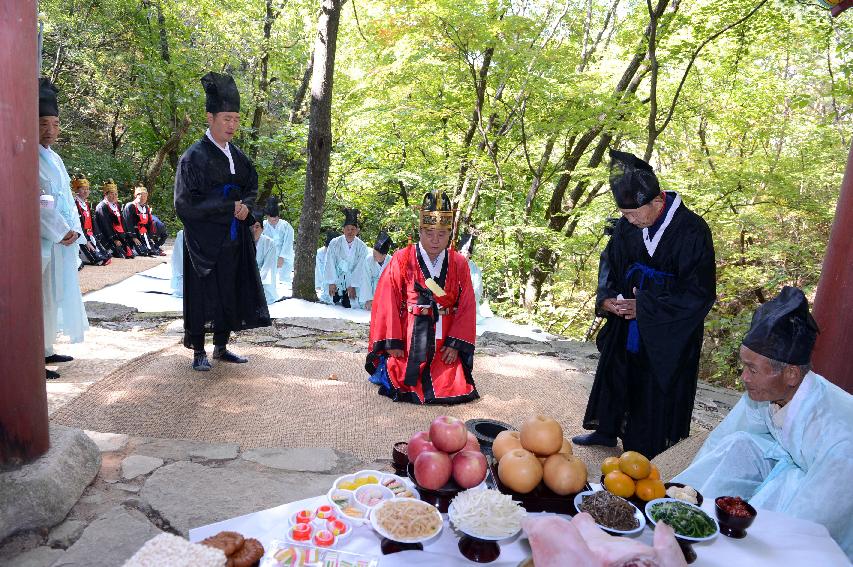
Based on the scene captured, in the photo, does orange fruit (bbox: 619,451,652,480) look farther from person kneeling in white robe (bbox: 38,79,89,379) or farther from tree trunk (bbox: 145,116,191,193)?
tree trunk (bbox: 145,116,191,193)

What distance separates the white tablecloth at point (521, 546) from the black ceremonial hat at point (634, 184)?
7.58ft

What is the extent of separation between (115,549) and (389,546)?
164cm

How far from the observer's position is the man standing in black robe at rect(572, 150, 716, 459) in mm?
3852

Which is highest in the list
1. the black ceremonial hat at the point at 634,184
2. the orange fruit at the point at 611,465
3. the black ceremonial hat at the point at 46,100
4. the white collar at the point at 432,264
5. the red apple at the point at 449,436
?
the black ceremonial hat at the point at 46,100

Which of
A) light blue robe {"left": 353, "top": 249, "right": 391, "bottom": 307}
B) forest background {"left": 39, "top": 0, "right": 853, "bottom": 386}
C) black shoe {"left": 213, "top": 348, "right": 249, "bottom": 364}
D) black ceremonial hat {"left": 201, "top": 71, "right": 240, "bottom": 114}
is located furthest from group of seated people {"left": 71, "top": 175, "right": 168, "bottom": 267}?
black ceremonial hat {"left": 201, "top": 71, "right": 240, "bottom": 114}

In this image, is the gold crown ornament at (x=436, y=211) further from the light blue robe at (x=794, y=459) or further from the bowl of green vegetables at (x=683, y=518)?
the bowl of green vegetables at (x=683, y=518)

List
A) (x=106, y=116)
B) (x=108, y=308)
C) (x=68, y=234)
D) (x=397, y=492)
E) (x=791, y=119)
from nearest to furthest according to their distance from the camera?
(x=397, y=492) → (x=68, y=234) → (x=108, y=308) → (x=791, y=119) → (x=106, y=116)

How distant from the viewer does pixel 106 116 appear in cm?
2073

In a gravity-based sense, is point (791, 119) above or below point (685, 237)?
above

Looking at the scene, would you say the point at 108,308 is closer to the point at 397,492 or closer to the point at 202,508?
the point at 202,508

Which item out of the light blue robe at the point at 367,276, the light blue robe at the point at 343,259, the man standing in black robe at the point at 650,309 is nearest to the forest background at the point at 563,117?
the light blue robe at the point at 343,259

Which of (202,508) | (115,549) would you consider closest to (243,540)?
(115,549)

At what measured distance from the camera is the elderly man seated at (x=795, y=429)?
2193mm

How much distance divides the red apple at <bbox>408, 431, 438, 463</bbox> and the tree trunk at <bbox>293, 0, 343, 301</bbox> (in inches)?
271
